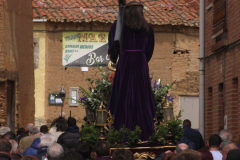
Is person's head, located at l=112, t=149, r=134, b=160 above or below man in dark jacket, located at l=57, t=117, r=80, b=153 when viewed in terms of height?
above

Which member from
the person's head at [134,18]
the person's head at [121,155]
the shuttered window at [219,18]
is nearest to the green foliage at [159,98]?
the person's head at [134,18]

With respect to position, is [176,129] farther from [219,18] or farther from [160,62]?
[160,62]

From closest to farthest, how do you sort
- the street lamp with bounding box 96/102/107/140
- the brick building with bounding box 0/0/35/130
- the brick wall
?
the street lamp with bounding box 96/102/107/140
the brick building with bounding box 0/0/35/130
the brick wall

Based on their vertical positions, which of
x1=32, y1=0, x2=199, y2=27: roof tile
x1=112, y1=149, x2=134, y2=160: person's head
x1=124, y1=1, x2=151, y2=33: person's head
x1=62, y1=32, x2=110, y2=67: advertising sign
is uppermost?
x1=32, y1=0, x2=199, y2=27: roof tile

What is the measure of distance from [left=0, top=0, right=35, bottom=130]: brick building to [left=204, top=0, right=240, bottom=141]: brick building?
190 inches

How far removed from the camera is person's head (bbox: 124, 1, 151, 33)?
714 centimetres

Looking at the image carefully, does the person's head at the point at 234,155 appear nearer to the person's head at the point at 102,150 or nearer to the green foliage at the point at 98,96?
the person's head at the point at 102,150

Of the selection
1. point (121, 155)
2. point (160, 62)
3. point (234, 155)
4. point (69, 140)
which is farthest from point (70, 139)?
point (160, 62)

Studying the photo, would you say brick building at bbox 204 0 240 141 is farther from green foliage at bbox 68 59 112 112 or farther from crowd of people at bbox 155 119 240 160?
green foliage at bbox 68 59 112 112

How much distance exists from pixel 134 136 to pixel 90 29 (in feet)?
42.0

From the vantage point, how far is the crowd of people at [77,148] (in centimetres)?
516

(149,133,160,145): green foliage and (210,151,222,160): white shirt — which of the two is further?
(149,133,160,145): green foliage

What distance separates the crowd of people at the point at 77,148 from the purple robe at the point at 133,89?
0.65m

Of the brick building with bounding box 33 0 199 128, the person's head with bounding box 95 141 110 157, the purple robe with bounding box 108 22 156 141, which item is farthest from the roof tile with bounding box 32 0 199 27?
the person's head with bounding box 95 141 110 157
